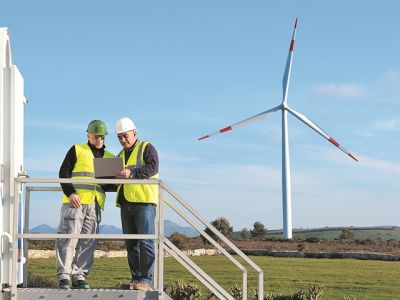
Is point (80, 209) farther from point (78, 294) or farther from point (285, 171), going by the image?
point (285, 171)

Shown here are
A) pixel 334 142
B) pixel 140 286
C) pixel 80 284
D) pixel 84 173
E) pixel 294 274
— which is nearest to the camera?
pixel 140 286

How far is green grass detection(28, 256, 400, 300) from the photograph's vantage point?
3106 cm

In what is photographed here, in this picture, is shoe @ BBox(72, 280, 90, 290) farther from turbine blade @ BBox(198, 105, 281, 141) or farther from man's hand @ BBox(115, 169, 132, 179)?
turbine blade @ BBox(198, 105, 281, 141)

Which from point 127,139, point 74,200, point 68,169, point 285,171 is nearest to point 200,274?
point 74,200

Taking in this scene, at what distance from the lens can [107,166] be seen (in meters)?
8.75

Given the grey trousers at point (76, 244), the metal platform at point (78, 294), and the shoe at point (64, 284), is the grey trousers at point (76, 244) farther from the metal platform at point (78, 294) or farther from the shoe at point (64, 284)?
the metal platform at point (78, 294)

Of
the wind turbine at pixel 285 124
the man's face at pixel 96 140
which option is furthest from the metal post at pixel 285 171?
the man's face at pixel 96 140

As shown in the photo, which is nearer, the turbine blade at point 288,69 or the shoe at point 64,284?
the shoe at point 64,284

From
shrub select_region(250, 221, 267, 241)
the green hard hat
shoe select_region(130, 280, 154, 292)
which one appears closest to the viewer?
shoe select_region(130, 280, 154, 292)

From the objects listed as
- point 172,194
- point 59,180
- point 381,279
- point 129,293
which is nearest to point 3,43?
point 59,180

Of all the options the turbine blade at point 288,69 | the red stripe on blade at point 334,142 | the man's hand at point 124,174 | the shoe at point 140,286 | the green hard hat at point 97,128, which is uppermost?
the turbine blade at point 288,69

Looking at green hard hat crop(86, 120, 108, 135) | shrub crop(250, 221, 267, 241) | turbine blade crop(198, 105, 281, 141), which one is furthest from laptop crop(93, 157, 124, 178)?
shrub crop(250, 221, 267, 241)

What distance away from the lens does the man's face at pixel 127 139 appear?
29.7 ft

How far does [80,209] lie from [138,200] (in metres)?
0.73
